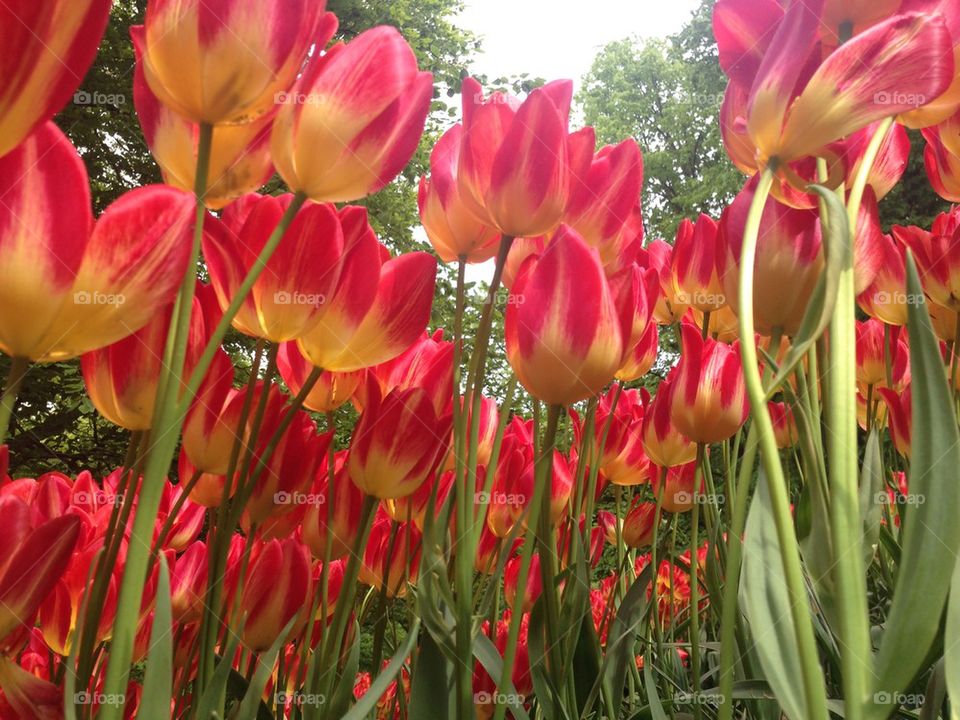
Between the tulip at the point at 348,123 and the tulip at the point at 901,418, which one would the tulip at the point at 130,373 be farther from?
the tulip at the point at 901,418

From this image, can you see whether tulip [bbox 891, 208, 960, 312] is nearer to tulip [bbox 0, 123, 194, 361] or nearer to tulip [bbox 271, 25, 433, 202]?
tulip [bbox 271, 25, 433, 202]

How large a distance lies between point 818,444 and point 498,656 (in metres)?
0.30

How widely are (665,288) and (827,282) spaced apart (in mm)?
659

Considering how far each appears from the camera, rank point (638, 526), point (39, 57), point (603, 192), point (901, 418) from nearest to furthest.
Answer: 1. point (39, 57)
2. point (603, 192)
3. point (901, 418)
4. point (638, 526)

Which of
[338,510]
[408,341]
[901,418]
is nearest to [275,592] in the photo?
[338,510]

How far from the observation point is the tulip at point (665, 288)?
923 millimetres

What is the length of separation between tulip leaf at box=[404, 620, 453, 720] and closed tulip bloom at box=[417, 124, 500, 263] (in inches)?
11.2

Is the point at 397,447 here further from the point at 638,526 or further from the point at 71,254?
the point at 638,526

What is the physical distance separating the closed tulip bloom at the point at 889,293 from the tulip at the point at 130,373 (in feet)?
2.35

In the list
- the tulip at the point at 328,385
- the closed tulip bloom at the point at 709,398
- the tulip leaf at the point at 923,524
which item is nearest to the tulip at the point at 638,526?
the closed tulip bloom at the point at 709,398

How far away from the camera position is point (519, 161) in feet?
1.61

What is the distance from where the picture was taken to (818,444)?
44cm

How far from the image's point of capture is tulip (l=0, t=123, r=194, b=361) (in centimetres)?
27

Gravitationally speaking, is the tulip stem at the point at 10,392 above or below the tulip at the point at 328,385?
below
